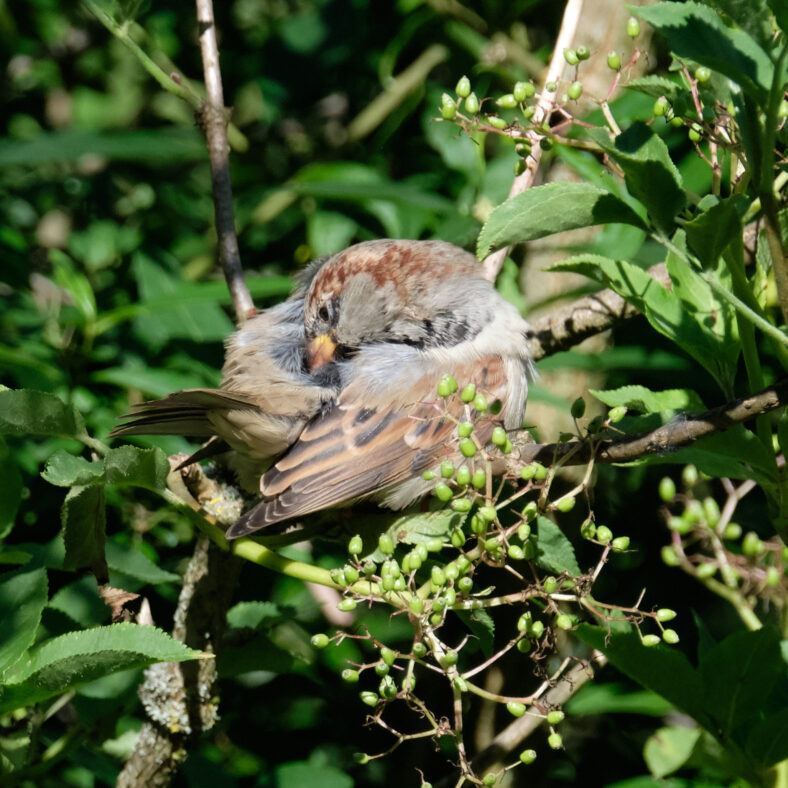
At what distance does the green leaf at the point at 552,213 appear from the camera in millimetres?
1577

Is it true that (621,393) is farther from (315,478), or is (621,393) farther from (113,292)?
(113,292)

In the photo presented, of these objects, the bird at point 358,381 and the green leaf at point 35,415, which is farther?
the bird at point 358,381

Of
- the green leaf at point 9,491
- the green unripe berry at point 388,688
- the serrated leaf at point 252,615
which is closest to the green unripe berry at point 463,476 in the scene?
the green unripe berry at point 388,688

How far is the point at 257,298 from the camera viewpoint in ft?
12.9

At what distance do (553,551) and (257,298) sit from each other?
221 cm

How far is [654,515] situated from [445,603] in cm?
249

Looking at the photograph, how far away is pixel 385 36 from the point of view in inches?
191

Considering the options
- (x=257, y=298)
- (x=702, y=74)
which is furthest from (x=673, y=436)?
(x=257, y=298)

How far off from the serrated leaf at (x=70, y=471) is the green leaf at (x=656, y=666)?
Result: 963 mm

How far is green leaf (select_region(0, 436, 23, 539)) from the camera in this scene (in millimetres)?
2182

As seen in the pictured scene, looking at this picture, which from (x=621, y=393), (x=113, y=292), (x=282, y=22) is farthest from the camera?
(x=282, y=22)

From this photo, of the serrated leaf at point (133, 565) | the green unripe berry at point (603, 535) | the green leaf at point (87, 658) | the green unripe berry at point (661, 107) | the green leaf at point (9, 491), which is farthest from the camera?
the serrated leaf at point (133, 565)

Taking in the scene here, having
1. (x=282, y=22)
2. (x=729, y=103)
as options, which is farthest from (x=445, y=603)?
(x=282, y=22)

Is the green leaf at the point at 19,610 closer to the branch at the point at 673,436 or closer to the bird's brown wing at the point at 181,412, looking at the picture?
the bird's brown wing at the point at 181,412
